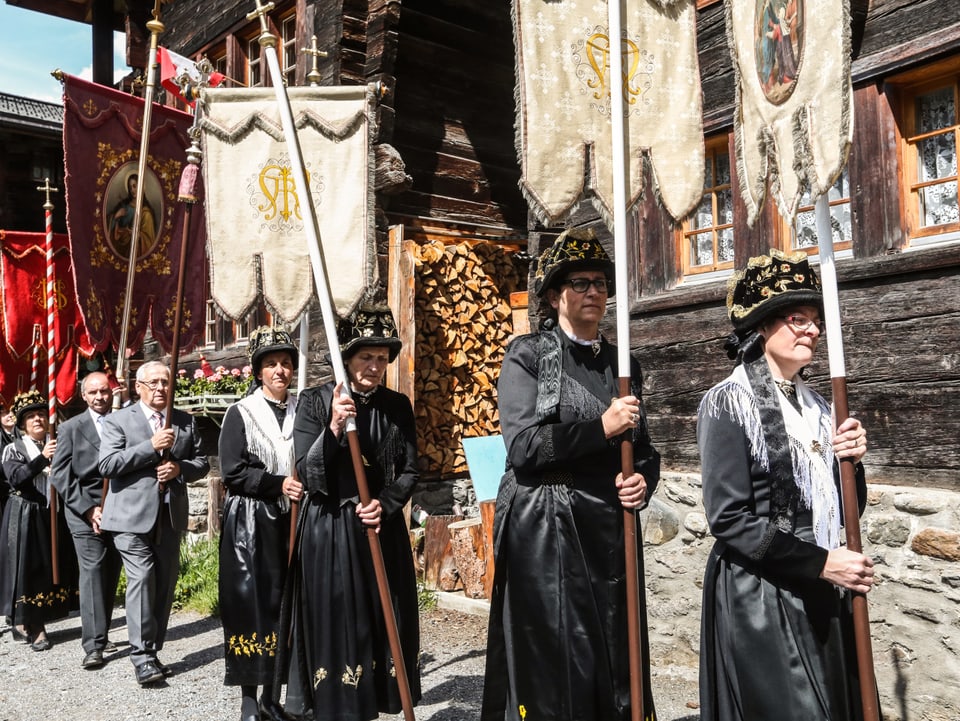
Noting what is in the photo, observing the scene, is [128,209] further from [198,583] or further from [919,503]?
[919,503]

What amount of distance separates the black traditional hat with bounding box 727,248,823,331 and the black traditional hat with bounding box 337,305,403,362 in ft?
6.11

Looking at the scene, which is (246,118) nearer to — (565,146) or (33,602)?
(565,146)

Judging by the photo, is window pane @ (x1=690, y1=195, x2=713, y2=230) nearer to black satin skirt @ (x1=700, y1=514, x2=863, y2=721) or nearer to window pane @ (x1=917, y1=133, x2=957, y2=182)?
window pane @ (x1=917, y1=133, x2=957, y2=182)

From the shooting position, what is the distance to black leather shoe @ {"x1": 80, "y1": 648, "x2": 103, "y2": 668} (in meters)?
6.49

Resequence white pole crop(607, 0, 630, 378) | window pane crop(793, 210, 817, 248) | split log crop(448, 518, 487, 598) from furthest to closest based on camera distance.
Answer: split log crop(448, 518, 487, 598), window pane crop(793, 210, 817, 248), white pole crop(607, 0, 630, 378)

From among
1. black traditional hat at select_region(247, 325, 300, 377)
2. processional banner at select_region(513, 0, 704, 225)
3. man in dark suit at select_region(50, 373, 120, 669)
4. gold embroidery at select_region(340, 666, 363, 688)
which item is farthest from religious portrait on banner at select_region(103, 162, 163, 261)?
processional banner at select_region(513, 0, 704, 225)

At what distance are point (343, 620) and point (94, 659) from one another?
316 cm

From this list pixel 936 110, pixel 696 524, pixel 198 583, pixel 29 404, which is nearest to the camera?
pixel 936 110

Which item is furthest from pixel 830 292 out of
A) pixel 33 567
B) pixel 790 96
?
pixel 33 567

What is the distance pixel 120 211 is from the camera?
7.10 meters

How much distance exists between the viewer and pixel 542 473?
3379 millimetres

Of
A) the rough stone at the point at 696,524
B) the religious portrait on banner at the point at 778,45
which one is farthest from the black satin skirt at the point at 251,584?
the religious portrait on banner at the point at 778,45

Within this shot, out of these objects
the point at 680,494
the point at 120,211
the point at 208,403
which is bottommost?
the point at 680,494

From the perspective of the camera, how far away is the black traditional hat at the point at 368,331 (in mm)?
4422
